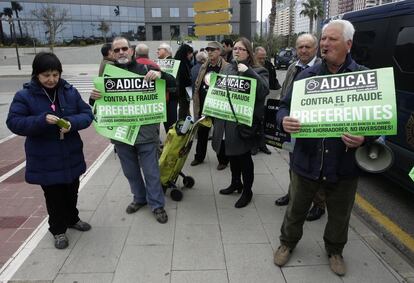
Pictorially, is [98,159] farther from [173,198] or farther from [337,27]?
[337,27]

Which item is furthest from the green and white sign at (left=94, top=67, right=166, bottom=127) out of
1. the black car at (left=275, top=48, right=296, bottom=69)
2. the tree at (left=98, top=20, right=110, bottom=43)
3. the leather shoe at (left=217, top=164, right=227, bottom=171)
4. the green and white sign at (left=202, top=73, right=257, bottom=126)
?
the tree at (left=98, top=20, right=110, bottom=43)

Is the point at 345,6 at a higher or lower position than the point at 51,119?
higher

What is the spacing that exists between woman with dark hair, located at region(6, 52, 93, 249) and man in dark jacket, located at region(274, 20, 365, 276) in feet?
6.21

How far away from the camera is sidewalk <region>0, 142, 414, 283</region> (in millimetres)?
3064

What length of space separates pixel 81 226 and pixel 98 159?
2577mm

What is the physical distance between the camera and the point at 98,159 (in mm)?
6297

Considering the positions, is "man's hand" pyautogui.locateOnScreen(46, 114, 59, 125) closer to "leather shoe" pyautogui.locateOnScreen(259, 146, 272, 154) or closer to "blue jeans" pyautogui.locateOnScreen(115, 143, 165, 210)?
"blue jeans" pyautogui.locateOnScreen(115, 143, 165, 210)

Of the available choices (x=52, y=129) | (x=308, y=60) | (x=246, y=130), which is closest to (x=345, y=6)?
(x=308, y=60)

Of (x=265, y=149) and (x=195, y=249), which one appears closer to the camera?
(x=195, y=249)

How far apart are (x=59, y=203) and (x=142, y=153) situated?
972 mm

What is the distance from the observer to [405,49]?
4457mm

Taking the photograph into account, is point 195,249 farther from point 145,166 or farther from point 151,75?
point 151,75

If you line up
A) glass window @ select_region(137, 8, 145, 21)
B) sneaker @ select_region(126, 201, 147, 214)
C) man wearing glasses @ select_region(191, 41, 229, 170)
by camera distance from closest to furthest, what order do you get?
sneaker @ select_region(126, 201, 147, 214) → man wearing glasses @ select_region(191, 41, 229, 170) → glass window @ select_region(137, 8, 145, 21)

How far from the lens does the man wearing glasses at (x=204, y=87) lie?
517cm
